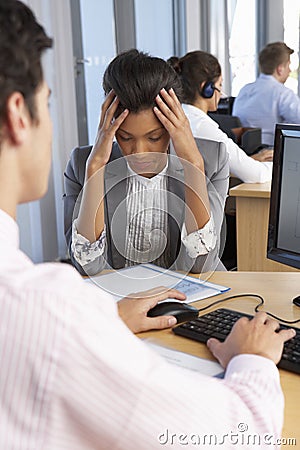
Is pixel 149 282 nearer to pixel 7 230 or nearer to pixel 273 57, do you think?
pixel 7 230

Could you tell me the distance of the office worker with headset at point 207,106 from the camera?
295 centimetres

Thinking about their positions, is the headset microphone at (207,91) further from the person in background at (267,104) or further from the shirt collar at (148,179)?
the person in background at (267,104)

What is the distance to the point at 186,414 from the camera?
72 centimetres

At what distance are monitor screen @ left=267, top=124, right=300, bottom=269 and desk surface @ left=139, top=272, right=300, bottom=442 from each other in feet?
0.23

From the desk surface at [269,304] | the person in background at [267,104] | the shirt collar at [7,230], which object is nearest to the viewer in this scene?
the shirt collar at [7,230]

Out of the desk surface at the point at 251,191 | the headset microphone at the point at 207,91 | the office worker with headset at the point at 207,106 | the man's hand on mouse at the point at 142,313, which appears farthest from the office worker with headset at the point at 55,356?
the headset microphone at the point at 207,91

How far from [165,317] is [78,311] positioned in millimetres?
682

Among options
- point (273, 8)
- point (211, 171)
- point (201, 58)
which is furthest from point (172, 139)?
point (273, 8)

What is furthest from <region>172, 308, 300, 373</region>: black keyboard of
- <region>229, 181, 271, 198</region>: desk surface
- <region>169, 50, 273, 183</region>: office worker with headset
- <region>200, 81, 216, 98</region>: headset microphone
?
<region>200, 81, 216, 98</region>: headset microphone

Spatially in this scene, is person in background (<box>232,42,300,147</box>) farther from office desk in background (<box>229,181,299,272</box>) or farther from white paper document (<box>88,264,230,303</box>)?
white paper document (<box>88,264,230,303</box>)

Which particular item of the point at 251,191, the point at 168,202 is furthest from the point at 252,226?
the point at 168,202

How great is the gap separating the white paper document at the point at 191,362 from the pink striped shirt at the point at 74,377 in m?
0.37

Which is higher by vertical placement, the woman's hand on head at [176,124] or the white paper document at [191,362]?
the woman's hand on head at [176,124]

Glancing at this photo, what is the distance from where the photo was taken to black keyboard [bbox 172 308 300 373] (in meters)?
1.16
